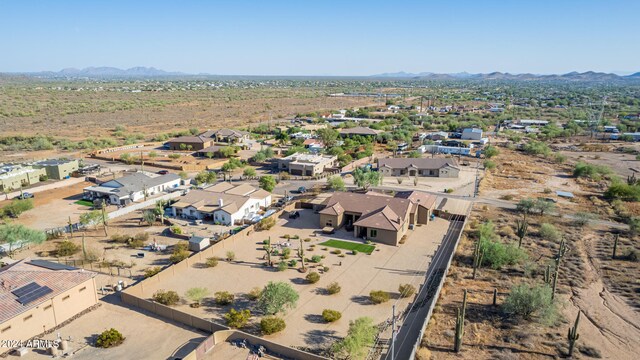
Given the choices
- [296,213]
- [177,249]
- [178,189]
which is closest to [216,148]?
[178,189]

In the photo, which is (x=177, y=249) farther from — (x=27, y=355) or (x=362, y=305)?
(x=362, y=305)

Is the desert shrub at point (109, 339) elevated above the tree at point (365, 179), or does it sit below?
below

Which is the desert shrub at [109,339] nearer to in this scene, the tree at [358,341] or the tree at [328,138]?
the tree at [358,341]

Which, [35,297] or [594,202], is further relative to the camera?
[594,202]

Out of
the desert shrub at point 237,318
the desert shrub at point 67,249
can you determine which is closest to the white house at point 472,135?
the desert shrub at point 237,318

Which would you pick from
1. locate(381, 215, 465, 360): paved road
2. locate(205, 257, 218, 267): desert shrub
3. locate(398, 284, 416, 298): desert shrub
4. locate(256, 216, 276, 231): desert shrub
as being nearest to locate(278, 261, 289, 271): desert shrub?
locate(205, 257, 218, 267): desert shrub

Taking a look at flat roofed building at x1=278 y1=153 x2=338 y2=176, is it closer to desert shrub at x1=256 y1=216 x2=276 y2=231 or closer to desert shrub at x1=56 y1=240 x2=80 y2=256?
desert shrub at x1=256 y1=216 x2=276 y2=231
